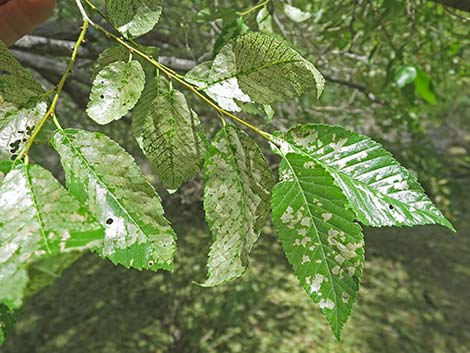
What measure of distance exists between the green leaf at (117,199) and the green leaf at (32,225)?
0.20 feet

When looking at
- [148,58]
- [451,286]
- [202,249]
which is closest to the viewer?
[148,58]

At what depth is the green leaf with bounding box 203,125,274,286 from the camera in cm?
53

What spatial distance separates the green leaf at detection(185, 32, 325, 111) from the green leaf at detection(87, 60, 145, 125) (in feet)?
0.27

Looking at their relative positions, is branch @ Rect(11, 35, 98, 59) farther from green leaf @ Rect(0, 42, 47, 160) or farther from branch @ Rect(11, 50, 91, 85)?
green leaf @ Rect(0, 42, 47, 160)

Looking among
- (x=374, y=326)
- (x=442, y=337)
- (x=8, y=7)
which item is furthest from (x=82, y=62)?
(x=442, y=337)

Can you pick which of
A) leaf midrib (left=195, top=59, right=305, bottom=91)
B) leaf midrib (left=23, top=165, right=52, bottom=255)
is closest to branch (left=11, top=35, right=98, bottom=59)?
leaf midrib (left=195, top=59, right=305, bottom=91)

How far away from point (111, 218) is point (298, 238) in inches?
8.0

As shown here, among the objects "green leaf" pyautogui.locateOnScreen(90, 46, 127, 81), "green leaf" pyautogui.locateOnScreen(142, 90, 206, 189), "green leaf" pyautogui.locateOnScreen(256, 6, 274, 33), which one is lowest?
"green leaf" pyautogui.locateOnScreen(256, 6, 274, 33)

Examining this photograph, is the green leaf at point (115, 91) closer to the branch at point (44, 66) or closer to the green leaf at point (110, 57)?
the green leaf at point (110, 57)

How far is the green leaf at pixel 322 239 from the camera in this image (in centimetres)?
49

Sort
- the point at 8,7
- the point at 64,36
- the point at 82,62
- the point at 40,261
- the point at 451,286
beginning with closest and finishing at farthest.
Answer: the point at 40,261, the point at 8,7, the point at 64,36, the point at 82,62, the point at 451,286

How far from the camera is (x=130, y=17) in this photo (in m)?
0.62

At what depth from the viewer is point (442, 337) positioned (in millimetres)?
4234

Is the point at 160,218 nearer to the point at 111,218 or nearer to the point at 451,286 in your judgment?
the point at 111,218
